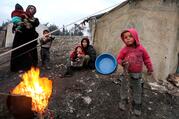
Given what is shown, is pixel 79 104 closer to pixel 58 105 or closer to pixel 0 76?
pixel 58 105

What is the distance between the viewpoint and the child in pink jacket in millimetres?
6965

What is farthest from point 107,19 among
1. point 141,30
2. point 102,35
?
point 141,30

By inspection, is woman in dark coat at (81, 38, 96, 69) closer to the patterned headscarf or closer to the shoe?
the patterned headscarf

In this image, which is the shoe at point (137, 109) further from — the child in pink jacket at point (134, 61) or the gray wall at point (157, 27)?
the gray wall at point (157, 27)

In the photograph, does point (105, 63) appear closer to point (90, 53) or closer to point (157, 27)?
point (90, 53)

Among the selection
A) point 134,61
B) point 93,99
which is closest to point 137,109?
point 134,61

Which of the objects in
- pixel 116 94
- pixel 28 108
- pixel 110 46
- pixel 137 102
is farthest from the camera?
pixel 110 46

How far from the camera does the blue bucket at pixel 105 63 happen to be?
376 inches

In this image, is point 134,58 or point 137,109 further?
point 137,109

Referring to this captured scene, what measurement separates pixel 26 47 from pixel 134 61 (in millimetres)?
4118

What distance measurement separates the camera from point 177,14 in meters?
9.66

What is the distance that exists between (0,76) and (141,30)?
4337 millimetres

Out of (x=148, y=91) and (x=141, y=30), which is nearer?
(x=148, y=91)

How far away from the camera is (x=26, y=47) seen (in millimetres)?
10062
